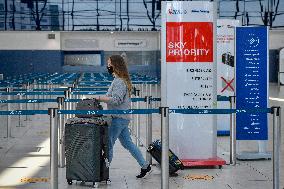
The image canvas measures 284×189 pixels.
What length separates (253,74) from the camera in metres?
11.4

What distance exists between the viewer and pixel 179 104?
1030cm

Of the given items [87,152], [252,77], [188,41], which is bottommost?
[87,152]

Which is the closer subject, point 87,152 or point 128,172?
point 87,152

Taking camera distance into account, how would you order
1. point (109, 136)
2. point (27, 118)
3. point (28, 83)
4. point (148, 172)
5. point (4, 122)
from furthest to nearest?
1. point (28, 83)
2. point (27, 118)
3. point (4, 122)
4. point (148, 172)
5. point (109, 136)

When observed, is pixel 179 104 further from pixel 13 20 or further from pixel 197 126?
pixel 13 20

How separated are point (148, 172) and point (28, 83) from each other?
1330 cm

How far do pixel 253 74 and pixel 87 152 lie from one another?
12.7 ft

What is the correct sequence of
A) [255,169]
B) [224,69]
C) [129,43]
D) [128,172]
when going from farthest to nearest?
1. [129,43]
2. [224,69]
3. [255,169]
4. [128,172]

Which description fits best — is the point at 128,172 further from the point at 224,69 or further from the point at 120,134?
the point at 224,69

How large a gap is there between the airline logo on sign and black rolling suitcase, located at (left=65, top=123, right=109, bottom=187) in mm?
2077

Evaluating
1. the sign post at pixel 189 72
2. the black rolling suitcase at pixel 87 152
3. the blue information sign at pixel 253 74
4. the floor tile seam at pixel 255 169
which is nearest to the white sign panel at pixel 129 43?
the blue information sign at pixel 253 74

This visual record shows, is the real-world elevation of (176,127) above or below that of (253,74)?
below

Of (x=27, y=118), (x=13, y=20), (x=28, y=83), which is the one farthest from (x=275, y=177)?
(x=13, y=20)

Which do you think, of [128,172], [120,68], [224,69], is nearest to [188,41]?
[120,68]
